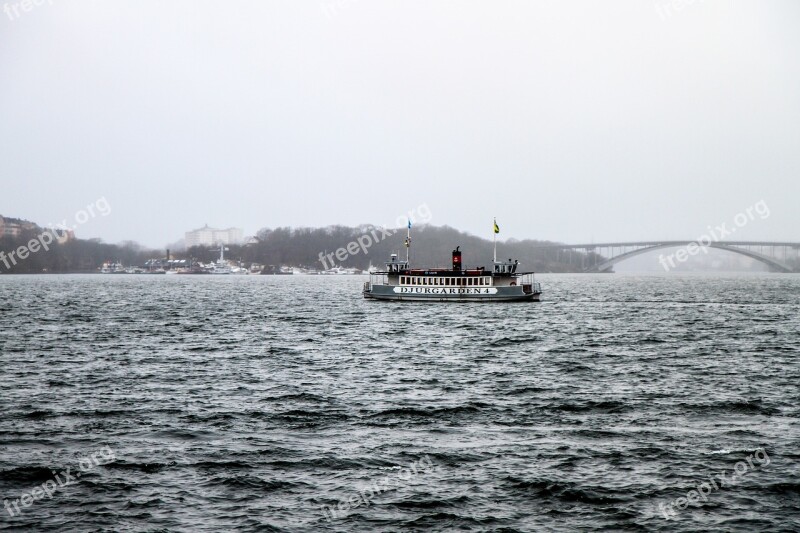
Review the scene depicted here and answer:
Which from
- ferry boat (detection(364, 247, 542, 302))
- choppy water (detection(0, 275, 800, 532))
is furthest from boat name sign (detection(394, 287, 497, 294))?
choppy water (detection(0, 275, 800, 532))

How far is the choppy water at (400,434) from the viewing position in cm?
1492

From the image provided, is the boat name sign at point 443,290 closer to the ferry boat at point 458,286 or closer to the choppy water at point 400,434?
the ferry boat at point 458,286

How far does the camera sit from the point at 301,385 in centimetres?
2931

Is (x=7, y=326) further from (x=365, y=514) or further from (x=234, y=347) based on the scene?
(x=365, y=514)

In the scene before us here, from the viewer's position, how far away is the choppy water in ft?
49.0

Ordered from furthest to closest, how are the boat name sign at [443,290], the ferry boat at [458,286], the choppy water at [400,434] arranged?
the boat name sign at [443,290], the ferry boat at [458,286], the choppy water at [400,434]

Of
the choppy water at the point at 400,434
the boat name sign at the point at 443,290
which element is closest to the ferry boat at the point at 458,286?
the boat name sign at the point at 443,290

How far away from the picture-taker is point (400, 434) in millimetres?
20922

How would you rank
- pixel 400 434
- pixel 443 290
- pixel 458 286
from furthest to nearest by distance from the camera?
pixel 443 290 < pixel 458 286 < pixel 400 434

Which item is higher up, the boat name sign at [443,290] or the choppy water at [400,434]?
the boat name sign at [443,290]

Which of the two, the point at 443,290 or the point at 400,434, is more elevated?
the point at 443,290

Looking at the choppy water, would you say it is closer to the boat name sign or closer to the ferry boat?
the ferry boat

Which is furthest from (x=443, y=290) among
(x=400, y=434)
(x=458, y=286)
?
(x=400, y=434)

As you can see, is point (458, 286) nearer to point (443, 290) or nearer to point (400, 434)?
point (443, 290)
